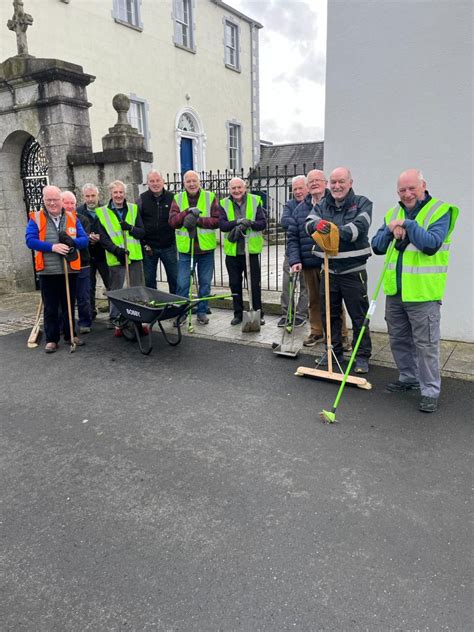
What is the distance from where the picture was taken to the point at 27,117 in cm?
839

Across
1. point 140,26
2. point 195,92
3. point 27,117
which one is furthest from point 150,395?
point 195,92

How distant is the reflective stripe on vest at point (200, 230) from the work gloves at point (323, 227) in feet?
7.55

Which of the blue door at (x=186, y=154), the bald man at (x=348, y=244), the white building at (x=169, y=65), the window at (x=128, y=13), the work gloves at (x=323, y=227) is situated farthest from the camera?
the blue door at (x=186, y=154)

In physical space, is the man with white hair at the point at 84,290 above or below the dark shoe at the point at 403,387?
above

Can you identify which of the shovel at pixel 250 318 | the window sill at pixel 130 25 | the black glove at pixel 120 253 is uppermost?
the window sill at pixel 130 25

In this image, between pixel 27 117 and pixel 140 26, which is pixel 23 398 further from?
pixel 140 26

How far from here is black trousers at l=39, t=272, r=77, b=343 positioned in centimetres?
585

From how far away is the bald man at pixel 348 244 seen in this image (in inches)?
176

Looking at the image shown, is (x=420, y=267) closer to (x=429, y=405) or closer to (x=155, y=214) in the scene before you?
(x=429, y=405)

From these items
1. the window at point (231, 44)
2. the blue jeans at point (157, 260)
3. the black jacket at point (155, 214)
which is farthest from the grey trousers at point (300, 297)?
the window at point (231, 44)

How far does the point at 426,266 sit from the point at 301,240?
188 cm

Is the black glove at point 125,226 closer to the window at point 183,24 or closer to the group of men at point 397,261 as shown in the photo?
the group of men at point 397,261

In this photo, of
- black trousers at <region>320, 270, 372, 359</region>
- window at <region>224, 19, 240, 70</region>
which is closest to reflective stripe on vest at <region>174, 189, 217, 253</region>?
black trousers at <region>320, 270, 372, 359</region>

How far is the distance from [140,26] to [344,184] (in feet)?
45.7
